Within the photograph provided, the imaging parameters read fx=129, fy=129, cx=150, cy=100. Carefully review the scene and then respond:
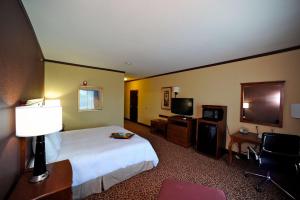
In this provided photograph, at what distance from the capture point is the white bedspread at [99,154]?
183 centimetres

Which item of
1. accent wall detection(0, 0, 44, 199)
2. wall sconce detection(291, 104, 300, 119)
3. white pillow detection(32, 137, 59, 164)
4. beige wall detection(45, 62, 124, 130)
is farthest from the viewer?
beige wall detection(45, 62, 124, 130)

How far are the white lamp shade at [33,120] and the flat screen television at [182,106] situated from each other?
375 centimetres

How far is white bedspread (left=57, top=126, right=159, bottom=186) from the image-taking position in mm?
1831

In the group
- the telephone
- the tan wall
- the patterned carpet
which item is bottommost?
the patterned carpet

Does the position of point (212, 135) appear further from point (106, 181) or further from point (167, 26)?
point (167, 26)

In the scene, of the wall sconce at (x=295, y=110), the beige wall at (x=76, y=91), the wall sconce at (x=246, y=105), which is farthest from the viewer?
the beige wall at (x=76, y=91)

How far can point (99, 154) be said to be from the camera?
2.00 m

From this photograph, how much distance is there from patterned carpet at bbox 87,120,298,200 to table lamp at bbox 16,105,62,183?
985 mm

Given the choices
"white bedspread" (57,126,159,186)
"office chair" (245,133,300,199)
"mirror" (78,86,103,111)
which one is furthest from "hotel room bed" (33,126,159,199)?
"office chair" (245,133,300,199)

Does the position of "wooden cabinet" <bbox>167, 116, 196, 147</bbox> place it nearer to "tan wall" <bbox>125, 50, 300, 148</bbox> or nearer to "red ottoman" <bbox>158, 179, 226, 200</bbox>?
"tan wall" <bbox>125, 50, 300, 148</bbox>

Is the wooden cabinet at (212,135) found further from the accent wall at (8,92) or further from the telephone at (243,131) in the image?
the accent wall at (8,92)

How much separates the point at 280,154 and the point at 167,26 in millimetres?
2602

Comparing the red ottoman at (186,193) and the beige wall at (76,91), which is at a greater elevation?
the beige wall at (76,91)

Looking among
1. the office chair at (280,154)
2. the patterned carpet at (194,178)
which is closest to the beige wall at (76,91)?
the patterned carpet at (194,178)
